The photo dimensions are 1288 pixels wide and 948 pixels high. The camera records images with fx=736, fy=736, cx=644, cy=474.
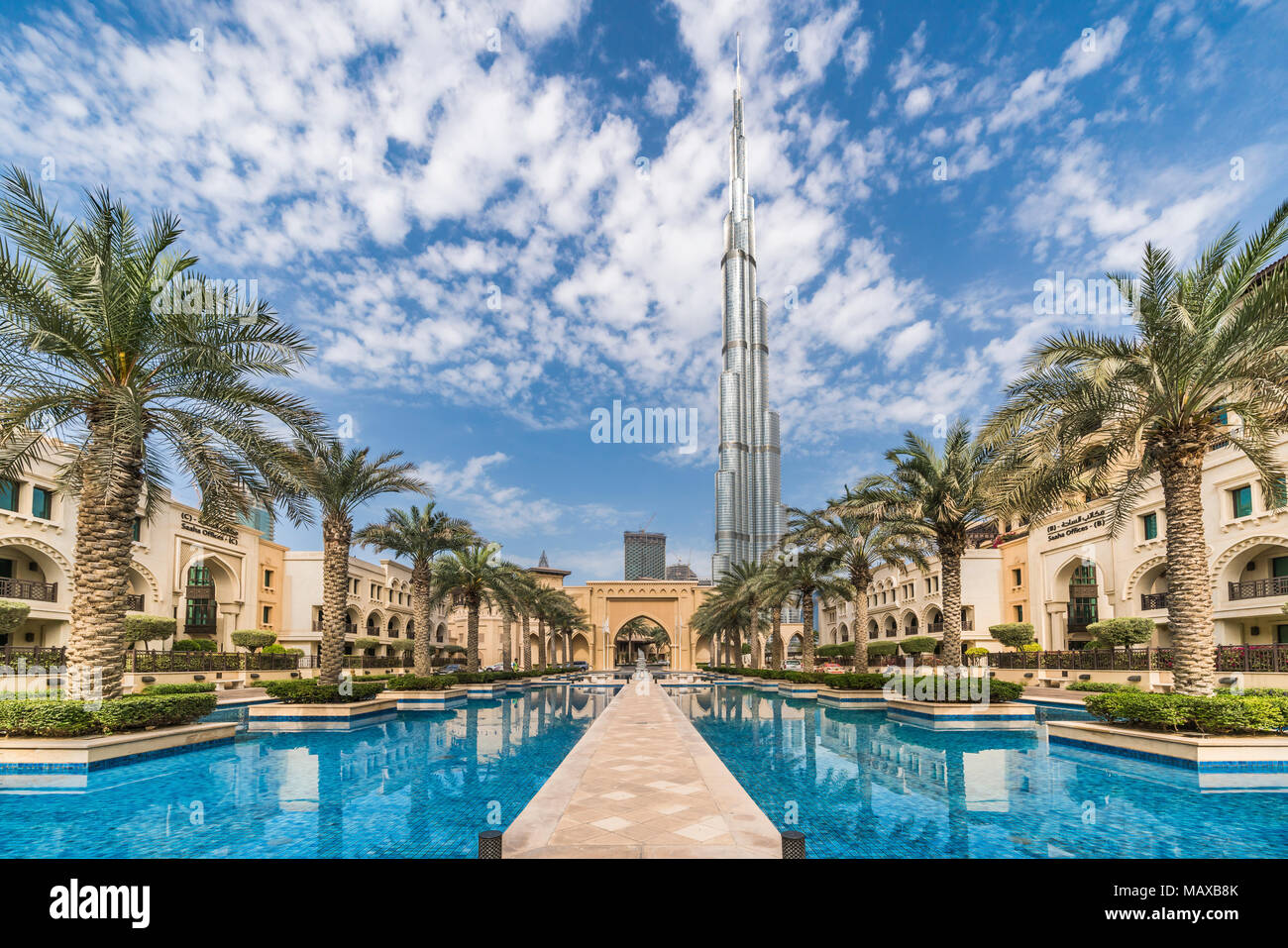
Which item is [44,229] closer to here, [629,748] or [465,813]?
[465,813]

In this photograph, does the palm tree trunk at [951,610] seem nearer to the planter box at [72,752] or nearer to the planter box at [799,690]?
the planter box at [799,690]

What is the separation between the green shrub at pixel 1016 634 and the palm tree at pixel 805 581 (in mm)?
8007

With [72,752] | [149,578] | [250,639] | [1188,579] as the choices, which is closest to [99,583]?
[72,752]

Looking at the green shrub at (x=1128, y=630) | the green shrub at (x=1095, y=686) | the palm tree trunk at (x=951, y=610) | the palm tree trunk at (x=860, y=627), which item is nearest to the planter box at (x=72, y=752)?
the palm tree trunk at (x=951, y=610)

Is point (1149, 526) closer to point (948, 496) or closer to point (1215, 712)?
point (948, 496)

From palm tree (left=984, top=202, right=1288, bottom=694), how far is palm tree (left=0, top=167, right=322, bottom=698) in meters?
14.1

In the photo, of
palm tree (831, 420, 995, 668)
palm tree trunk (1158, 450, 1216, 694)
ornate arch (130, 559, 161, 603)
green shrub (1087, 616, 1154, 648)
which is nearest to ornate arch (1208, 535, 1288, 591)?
green shrub (1087, 616, 1154, 648)

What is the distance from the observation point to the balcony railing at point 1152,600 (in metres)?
28.4

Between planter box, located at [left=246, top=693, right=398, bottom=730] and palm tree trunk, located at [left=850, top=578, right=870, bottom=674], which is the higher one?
palm tree trunk, located at [left=850, top=578, right=870, bottom=674]

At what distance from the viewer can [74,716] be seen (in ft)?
36.1

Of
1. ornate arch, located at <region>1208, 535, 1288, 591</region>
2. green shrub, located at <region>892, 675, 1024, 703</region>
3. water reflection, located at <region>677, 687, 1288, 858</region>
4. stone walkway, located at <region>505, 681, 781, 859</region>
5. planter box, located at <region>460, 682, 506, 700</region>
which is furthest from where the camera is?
planter box, located at <region>460, 682, 506, 700</region>

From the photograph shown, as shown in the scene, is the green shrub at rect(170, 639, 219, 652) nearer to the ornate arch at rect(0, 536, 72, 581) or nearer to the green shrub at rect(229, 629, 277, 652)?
the green shrub at rect(229, 629, 277, 652)

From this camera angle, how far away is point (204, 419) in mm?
12641

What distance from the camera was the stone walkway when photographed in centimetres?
594
